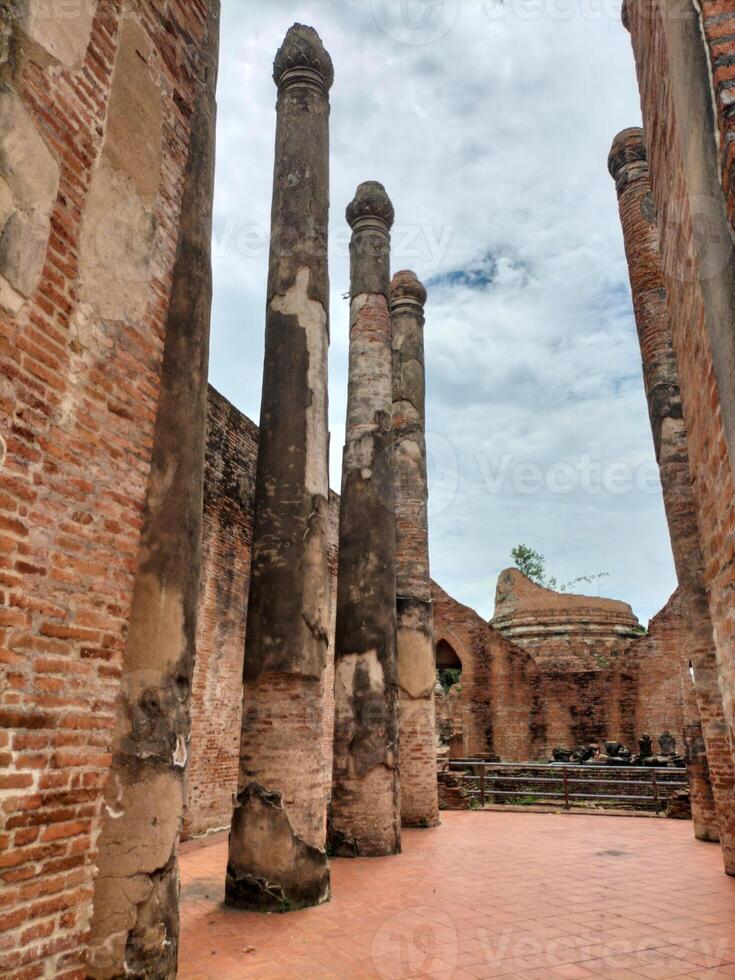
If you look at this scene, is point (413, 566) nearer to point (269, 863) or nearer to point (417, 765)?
point (417, 765)

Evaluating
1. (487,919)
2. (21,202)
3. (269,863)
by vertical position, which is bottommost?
(487,919)

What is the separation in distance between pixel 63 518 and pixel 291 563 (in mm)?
3415

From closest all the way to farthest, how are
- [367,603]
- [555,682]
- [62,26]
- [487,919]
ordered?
[62,26], [487,919], [367,603], [555,682]

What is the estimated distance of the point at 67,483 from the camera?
3.11m

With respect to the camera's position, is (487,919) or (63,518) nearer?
(63,518)

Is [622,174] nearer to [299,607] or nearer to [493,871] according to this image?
[299,607]

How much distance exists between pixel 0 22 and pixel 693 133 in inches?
118

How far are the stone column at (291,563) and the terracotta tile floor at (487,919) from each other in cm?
46

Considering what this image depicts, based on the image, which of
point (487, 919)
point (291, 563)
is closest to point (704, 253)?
point (291, 563)

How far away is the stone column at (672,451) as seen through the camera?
7.19 m

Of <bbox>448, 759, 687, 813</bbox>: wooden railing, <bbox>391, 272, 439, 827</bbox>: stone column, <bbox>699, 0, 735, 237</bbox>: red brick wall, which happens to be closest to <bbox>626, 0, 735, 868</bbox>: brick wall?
<bbox>699, 0, 735, 237</bbox>: red brick wall

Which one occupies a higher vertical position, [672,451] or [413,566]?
[672,451]

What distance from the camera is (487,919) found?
5.14 metres

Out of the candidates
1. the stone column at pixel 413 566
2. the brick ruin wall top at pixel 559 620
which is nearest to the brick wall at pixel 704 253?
the stone column at pixel 413 566
